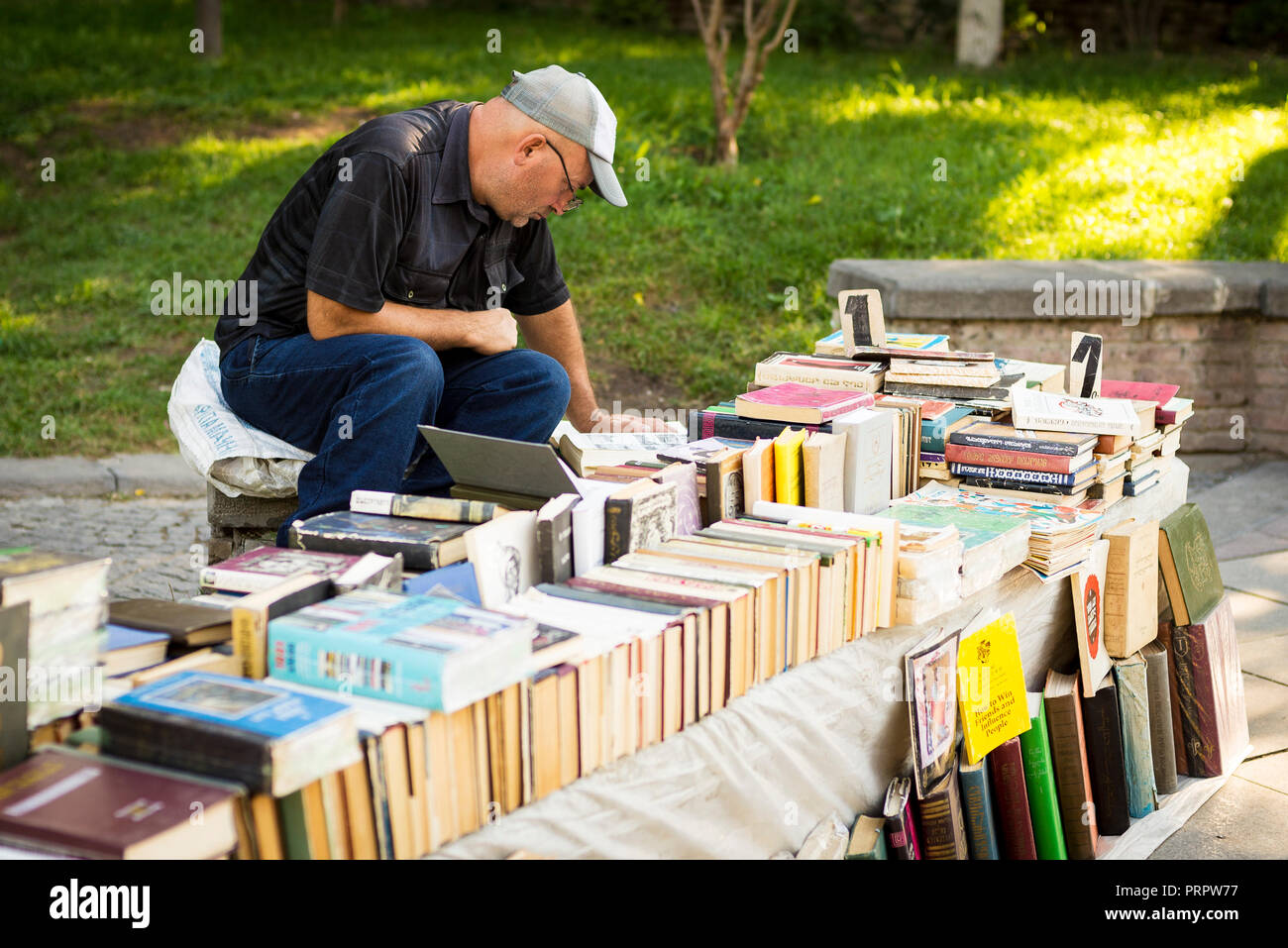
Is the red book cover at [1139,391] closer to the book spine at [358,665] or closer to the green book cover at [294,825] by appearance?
the book spine at [358,665]

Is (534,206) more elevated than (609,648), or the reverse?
(534,206)

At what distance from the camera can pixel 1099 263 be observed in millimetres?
5973

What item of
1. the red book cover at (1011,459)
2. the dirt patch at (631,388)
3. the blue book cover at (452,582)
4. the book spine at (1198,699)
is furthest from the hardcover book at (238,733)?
the dirt patch at (631,388)

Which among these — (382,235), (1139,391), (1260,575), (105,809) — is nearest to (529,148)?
(382,235)

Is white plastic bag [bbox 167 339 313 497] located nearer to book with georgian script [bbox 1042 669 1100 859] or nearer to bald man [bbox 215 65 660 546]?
bald man [bbox 215 65 660 546]

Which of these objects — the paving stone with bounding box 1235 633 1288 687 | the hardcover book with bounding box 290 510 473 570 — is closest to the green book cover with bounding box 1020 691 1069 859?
the paving stone with bounding box 1235 633 1288 687

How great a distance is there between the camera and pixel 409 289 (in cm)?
316

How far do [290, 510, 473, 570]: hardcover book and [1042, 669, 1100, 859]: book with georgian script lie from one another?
1416 millimetres

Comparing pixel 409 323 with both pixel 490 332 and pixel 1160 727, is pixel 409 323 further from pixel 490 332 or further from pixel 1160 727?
pixel 1160 727

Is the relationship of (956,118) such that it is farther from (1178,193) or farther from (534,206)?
(534,206)

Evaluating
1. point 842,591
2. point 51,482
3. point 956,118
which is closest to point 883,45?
point 956,118

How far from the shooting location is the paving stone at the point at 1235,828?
2.81 meters

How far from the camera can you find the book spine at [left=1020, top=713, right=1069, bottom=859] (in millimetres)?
2752

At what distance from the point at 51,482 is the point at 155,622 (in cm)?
362
